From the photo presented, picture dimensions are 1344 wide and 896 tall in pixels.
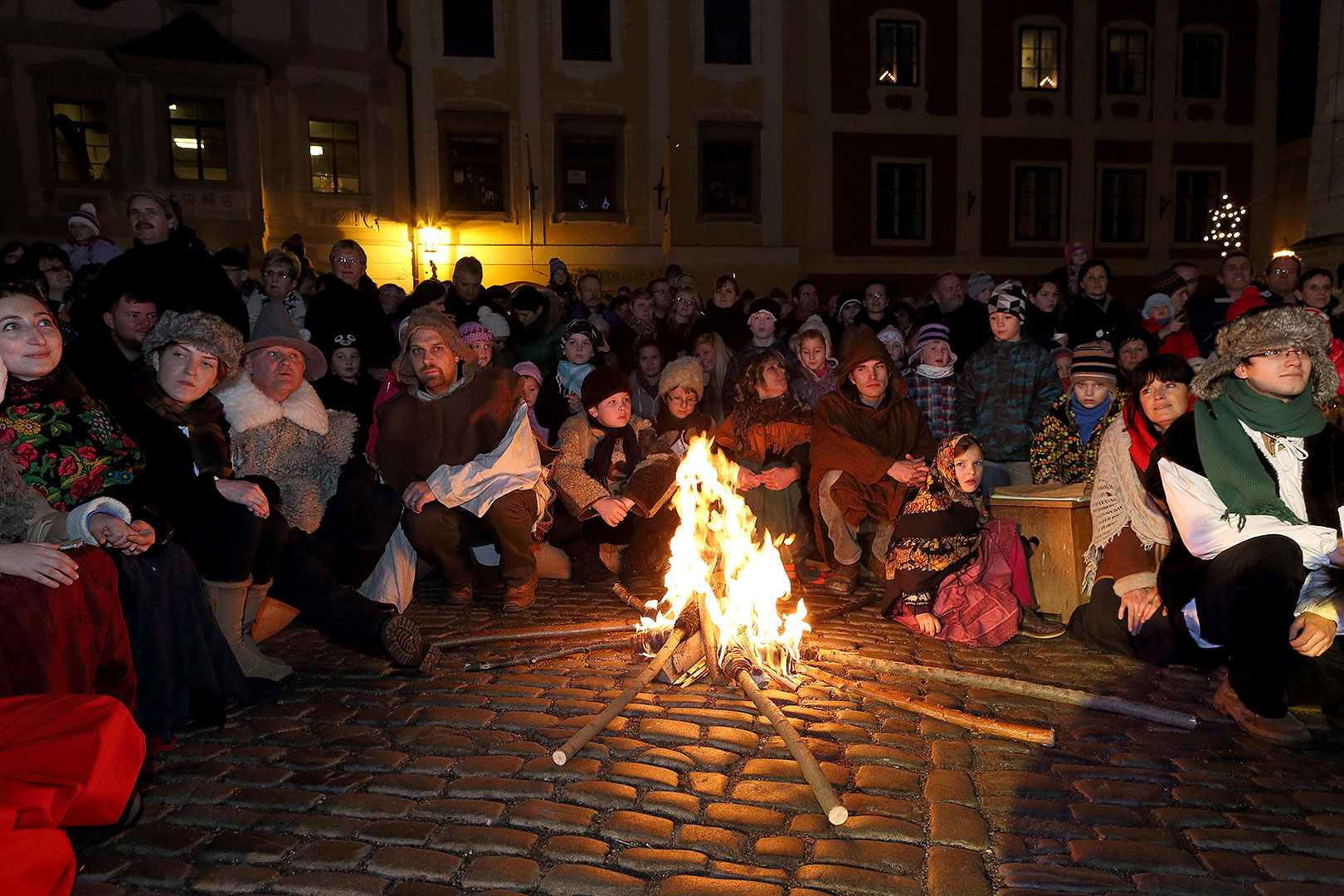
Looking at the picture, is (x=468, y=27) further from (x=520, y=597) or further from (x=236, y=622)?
(x=236, y=622)

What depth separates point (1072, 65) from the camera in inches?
933

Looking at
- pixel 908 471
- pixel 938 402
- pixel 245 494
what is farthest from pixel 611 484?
pixel 245 494

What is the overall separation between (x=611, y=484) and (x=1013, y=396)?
309cm

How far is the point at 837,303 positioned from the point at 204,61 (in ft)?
53.1

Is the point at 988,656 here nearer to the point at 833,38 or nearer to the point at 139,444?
the point at 139,444

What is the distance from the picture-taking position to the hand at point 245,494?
446 cm

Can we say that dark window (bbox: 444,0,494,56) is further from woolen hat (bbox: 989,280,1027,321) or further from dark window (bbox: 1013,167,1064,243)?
woolen hat (bbox: 989,280,1027,321)

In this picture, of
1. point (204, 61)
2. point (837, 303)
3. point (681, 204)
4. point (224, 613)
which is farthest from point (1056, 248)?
point (224, 613)

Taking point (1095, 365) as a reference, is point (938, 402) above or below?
below

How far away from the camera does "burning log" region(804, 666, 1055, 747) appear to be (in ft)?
12.1

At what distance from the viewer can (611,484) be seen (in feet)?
22.5

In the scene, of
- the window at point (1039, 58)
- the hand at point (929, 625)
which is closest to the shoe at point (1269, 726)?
the hand at point (929, 625)

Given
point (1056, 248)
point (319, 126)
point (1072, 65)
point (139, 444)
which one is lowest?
point (139, 444)

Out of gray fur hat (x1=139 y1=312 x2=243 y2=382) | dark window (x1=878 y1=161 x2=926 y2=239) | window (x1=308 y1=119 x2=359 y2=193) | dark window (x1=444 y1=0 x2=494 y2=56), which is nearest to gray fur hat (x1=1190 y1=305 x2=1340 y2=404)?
gray fur hat (x1=139 y1=312 x2=243 y2=382)
